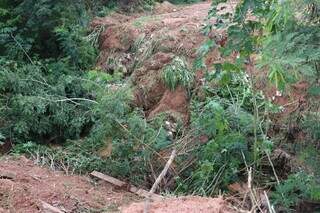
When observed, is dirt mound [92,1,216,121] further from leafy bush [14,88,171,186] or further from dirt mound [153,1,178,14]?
leafy bush [14,88,171,186]

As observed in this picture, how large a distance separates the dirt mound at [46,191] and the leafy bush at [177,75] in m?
1.89

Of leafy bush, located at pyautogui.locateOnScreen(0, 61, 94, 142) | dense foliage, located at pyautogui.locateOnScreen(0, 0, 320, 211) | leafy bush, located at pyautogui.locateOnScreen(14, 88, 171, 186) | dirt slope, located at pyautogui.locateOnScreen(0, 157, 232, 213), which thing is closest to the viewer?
dirt slope, located at pyautogui.locateOnScreen(0, 157, 232, 213)

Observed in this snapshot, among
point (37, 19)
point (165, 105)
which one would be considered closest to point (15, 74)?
point (37, 19)

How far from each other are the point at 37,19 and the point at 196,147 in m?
3.69

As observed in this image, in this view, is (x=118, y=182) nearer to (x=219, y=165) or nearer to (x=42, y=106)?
(x=219, y=165)

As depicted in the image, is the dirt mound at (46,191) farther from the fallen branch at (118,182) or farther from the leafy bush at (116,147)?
the leafy bush at (116,147)

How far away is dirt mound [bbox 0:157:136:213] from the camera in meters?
4.74

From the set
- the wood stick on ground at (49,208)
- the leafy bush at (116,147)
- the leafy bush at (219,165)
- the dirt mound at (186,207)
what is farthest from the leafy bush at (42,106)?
the dirt mound at (186,207)

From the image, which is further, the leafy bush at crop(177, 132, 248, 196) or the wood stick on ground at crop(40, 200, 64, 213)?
the leafy bush at crop(177, 132, 248, 196)

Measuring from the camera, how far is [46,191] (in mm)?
5223

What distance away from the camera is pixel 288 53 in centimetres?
379

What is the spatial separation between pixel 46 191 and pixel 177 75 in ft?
9.08

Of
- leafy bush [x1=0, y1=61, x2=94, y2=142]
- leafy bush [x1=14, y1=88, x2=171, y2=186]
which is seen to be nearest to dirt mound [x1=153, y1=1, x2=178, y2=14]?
leafy bush [x1=0, y1=61, x2=94, y2=142]

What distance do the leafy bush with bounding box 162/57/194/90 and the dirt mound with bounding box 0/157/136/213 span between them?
6.19 ft
